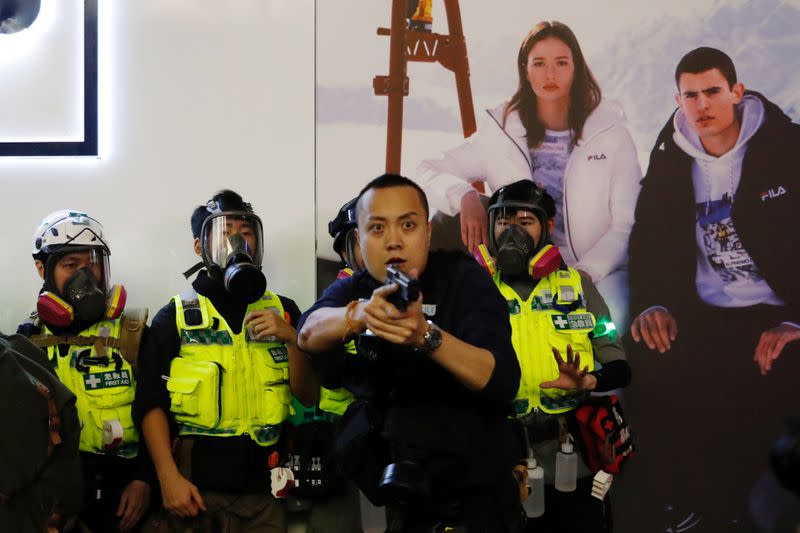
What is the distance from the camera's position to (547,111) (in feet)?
12.1

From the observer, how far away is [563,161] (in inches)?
145

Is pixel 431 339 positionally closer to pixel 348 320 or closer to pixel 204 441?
pixel 348 320

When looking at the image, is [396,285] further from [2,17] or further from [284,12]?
[2,17]

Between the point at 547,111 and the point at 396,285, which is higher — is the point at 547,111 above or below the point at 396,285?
above

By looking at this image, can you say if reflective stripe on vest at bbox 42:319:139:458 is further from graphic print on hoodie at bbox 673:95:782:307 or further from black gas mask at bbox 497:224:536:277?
graphic print on hoodie at bbox 673:95:782:307

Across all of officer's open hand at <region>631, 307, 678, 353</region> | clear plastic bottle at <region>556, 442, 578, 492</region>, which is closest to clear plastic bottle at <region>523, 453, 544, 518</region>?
clear plastic bottle at <region>556, 442, 578, 492</region>

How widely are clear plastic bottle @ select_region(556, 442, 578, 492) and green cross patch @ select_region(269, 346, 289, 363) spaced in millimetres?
1151

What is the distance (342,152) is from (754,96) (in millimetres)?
2069

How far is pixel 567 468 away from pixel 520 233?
96 cm

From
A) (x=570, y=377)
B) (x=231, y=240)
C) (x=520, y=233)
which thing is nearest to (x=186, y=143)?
(x=231, y=240)

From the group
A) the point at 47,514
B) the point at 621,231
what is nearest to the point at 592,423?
the point at 621,231

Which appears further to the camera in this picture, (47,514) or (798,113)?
(798,113)

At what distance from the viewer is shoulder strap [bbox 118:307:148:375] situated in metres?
2.87

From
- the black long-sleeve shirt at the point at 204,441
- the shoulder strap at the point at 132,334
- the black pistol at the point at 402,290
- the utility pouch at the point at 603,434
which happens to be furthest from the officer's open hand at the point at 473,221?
the black pistol at the point at 402,290
